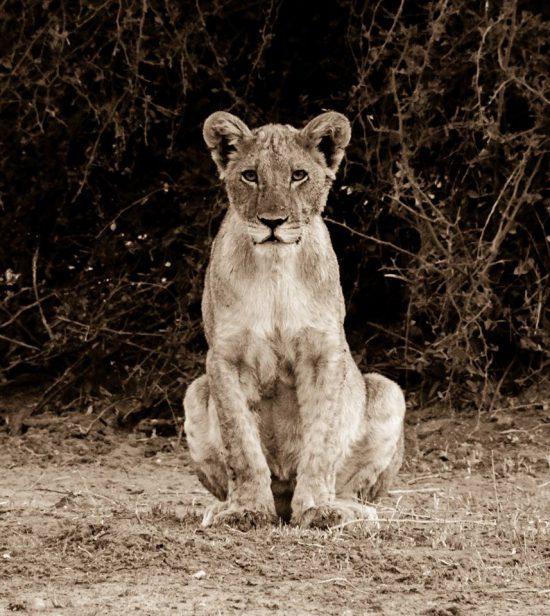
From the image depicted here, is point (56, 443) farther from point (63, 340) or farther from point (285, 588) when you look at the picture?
point (285, 588)

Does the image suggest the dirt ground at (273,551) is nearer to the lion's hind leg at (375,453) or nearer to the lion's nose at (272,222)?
the lion's hind leg at (375,453)

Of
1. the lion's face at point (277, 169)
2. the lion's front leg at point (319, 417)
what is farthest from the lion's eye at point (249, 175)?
the lion's front leg at point (319, 417)

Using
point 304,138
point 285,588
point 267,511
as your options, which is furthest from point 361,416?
point 285,588

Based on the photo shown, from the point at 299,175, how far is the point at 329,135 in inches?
12.3

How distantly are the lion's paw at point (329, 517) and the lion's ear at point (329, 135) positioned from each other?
1.41 metres

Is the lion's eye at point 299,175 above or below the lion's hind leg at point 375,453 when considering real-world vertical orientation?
above

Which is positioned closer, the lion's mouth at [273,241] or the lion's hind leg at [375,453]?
the lion's mouth at [273,241]

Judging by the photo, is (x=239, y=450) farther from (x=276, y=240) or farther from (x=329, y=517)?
(x=276, y=240)

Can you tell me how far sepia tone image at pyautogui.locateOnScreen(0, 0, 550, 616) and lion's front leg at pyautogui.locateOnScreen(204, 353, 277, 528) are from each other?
0.4 inches

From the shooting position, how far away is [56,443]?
8242mm

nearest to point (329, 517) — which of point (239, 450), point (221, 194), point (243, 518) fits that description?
point (243, 518)

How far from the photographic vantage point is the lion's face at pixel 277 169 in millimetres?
5625

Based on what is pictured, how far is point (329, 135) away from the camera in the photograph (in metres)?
6.02

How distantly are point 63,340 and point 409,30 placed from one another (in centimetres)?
274
